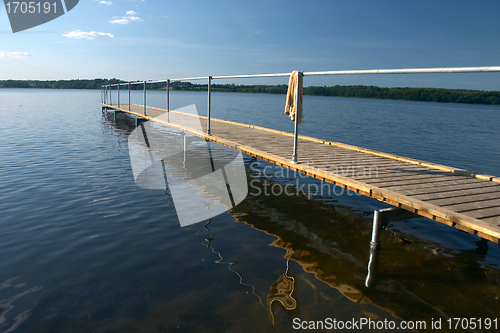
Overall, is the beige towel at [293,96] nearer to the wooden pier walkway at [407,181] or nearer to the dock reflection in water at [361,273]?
the wooden pier walkway at [407,181]

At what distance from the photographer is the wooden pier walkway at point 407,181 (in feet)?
13.4

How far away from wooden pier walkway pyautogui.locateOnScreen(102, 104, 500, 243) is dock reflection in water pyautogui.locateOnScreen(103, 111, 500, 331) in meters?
1.00

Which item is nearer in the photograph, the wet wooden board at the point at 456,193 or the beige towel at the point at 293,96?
the wet wooden board at the point at 456,193

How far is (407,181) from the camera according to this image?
557cm

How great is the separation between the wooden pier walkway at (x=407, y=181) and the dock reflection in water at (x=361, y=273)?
1.00m

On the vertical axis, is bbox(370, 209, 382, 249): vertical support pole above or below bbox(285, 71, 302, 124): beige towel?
below

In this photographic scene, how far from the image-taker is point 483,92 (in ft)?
307

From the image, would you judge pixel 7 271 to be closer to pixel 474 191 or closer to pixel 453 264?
pixel 453 264

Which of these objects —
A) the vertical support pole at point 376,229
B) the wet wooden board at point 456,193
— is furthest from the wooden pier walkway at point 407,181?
the vertical support pole at point 376,229

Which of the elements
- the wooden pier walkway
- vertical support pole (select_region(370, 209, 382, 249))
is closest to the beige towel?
the wooden pier walkway

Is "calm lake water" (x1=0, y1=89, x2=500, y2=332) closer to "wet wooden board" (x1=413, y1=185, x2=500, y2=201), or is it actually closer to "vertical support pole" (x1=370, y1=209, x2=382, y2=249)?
"vertical support pole" (x1=370, y1=209, x2=382, y2=249)

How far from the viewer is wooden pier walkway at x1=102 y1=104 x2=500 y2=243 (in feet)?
13.4

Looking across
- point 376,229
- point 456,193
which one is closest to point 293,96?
point 376,229

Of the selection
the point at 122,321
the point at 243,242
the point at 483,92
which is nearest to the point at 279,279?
the point at 243,242
